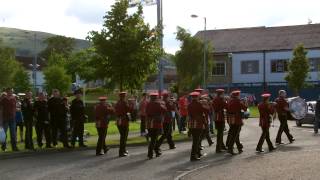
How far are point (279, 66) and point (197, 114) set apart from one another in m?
59.3

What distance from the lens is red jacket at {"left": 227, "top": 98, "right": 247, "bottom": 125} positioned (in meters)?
17.8

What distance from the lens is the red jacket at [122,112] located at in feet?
58.4

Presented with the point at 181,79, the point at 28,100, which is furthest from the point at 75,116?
the point at 181,79

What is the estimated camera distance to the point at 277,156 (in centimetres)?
1652

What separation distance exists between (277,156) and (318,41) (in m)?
59.0

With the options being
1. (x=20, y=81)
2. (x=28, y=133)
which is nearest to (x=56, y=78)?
(x=20, y=81)

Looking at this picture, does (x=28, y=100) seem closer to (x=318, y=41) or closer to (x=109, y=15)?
(x=109, y=15)

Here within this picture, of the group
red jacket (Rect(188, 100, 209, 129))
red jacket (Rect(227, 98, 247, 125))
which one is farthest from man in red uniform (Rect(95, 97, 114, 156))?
red jacket (Rect(227, 98, 247, 125))

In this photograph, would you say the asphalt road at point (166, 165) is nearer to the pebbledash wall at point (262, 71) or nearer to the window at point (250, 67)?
the pebbledash wall at point (262, 71)

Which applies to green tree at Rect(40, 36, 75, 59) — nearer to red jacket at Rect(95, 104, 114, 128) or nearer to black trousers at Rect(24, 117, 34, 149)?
black trousers at Rect(24, 117, 34, 149)

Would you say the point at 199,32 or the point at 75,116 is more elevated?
the point at 199,32

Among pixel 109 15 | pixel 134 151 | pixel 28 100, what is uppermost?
pixel 109 15

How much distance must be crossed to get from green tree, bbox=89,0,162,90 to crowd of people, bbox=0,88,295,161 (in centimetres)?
454

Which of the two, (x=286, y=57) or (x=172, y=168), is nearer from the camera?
(x=172, y=168)
